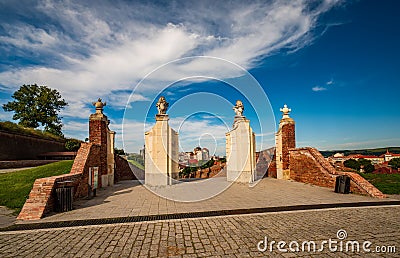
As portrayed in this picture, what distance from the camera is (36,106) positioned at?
4312cm

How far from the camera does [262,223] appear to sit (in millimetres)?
5664

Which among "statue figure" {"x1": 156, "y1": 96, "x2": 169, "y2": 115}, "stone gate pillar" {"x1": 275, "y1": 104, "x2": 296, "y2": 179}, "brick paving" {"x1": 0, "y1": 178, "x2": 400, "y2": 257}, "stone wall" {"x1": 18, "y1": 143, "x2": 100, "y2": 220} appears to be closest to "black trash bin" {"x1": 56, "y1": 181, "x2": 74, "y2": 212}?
"stone wall" {"x1": 18, "y1": 143, "x2": 100, "y2": 220}

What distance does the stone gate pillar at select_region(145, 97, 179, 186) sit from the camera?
39.5 feet

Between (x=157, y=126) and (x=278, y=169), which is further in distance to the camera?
(x=278, y=169)

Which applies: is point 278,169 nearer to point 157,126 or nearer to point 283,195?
point 283,195

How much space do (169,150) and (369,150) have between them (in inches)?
4617

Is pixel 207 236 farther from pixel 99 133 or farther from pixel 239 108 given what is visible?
pixel 239 108

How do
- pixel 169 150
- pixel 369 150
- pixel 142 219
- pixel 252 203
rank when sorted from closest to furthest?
pixel 142 219
pixel 252 203
pixel 169 150
pixel 369 150

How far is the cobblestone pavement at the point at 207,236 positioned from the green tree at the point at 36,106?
44490mm

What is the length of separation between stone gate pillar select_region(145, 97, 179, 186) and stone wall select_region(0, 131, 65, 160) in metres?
21.5

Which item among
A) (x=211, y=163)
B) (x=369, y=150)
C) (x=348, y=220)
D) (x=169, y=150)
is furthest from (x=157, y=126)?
(x=369, y=150)

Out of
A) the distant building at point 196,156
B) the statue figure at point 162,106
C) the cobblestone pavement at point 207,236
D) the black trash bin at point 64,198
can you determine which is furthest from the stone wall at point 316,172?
the black trash bin at point 64,198

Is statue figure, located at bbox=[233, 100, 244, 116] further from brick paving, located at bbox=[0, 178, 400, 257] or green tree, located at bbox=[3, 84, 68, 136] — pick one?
green tree, located at bbox=[3, 84, 68, 136]

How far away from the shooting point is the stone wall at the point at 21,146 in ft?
83.3
